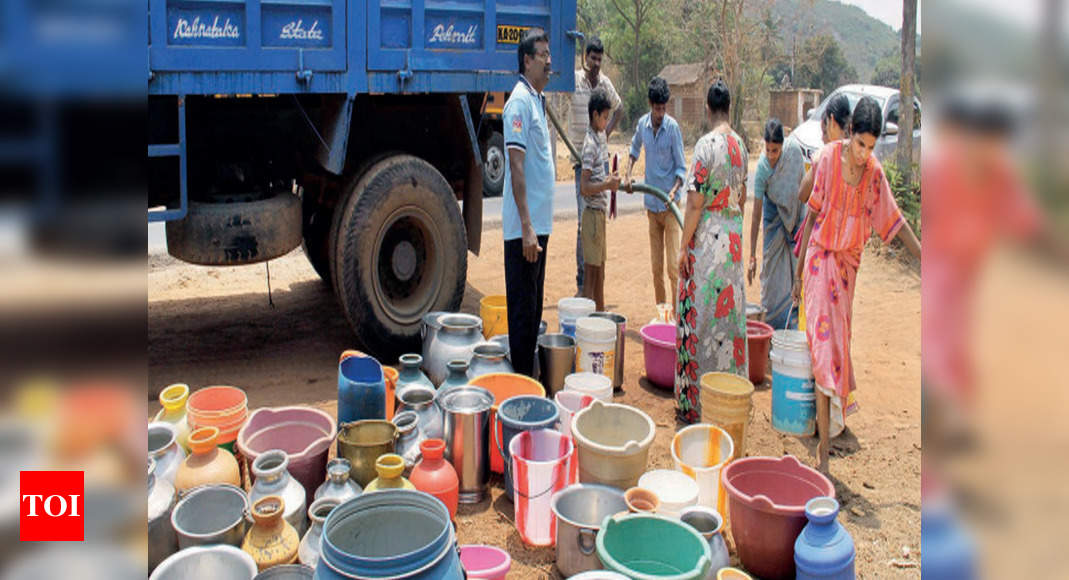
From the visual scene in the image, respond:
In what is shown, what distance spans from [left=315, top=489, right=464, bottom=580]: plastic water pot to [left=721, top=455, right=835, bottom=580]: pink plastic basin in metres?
1.19

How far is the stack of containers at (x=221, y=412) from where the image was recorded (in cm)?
346

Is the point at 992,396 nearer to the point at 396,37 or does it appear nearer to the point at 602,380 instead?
the point at 602,380

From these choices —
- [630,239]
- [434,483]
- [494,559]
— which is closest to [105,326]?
[494,559]

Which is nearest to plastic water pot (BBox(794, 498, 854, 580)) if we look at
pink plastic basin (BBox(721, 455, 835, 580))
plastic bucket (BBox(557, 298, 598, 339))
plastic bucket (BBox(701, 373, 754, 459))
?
pink plastic basin (BBox(721, 455, 835, 580))

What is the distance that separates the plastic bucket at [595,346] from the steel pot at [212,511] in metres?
2.29

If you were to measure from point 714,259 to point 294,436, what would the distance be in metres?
2.26

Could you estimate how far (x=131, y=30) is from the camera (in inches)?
34.3

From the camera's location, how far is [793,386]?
4254mm

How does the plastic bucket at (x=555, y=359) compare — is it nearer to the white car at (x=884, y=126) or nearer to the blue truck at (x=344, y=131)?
the blue truck at (x=344, y=131)

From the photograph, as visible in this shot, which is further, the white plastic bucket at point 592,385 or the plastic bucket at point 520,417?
the white plastic bucket at point 592,385

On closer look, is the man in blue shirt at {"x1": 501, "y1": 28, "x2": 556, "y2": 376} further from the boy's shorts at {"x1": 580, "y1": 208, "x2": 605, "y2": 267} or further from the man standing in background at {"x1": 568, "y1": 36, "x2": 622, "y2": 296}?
the man standing in background at {"x1": 568, "y1": 36, "x2": 622, "y2": 296}

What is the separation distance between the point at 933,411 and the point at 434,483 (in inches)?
109

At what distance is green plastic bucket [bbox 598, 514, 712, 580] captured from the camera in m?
2.82

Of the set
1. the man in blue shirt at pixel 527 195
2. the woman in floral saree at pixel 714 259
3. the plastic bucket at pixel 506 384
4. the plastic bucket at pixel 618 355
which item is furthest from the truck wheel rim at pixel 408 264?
the woman in floral saree at pixel 714 259
